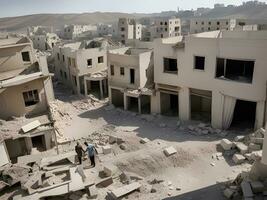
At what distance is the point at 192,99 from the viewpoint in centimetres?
2464

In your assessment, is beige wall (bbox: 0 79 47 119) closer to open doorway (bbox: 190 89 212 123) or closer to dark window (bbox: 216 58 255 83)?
open doorway (bbox: 190 89 212 123)

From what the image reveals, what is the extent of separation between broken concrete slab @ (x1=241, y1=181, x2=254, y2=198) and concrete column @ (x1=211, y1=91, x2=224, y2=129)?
9.47m

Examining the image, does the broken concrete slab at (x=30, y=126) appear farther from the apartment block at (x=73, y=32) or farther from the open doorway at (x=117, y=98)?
the apartment block at (x=73, y=32)

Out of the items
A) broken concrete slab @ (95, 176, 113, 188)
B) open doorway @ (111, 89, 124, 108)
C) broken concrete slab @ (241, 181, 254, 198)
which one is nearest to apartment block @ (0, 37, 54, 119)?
open doorway @ (111, 89, 124, 108)

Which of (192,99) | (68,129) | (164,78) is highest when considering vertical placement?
(164,78)

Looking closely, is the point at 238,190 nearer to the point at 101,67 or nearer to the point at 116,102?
the point at 116,102

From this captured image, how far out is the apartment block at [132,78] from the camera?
26.1 metres

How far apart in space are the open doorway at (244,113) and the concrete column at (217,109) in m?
1.76

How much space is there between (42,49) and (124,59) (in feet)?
139

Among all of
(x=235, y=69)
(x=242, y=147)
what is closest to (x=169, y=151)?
(x=242, y=147)

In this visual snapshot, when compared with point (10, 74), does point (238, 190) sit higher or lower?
lower

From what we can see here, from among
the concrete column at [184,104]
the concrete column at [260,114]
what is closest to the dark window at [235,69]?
the concrete column at [260,114]

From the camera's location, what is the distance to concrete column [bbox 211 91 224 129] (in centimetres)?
2112

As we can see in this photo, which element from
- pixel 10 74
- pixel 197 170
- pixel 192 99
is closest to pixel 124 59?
pixel 192 99
